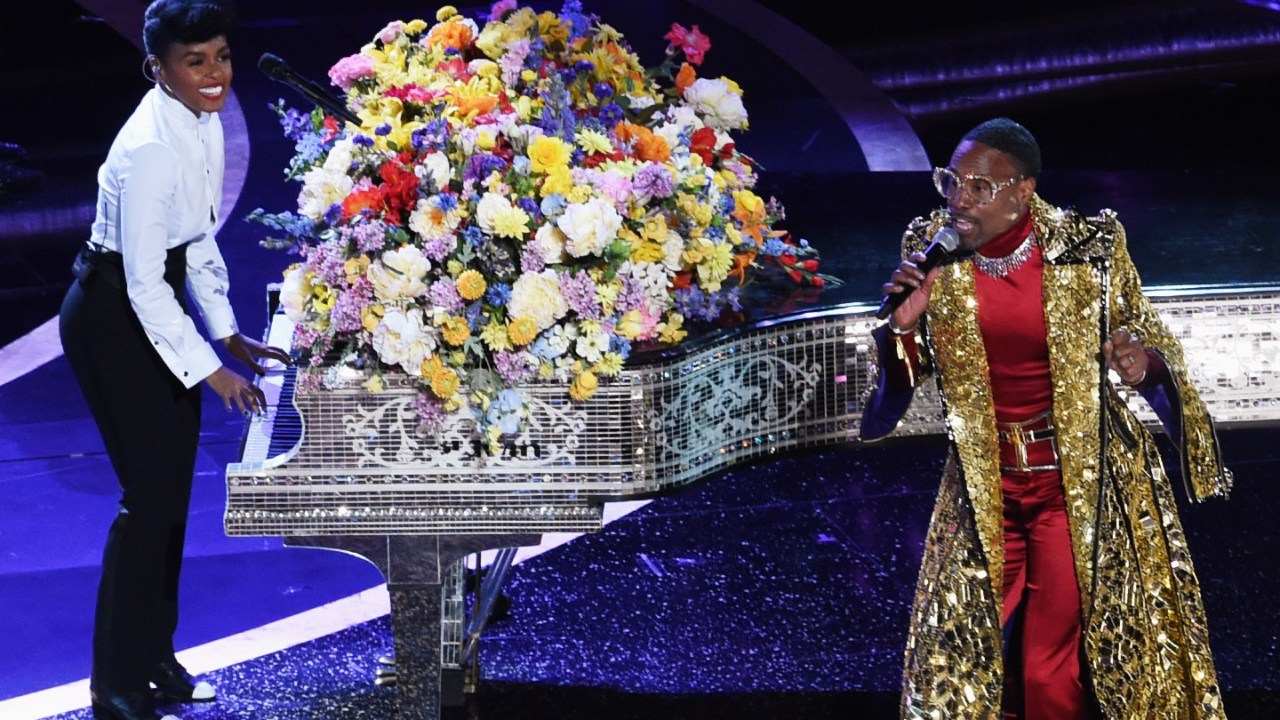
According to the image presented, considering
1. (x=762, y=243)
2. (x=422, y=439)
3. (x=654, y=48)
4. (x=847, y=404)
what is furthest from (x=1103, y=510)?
(x=654, y=48)

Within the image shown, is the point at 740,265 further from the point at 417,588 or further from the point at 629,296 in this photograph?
the point at 417,588

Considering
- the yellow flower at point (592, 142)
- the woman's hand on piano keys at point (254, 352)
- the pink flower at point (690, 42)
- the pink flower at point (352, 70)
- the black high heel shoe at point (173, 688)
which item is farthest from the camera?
the black high heel shoe at point (173, 688)

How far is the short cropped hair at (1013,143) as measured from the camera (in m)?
4.05

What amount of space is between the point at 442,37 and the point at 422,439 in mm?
1310

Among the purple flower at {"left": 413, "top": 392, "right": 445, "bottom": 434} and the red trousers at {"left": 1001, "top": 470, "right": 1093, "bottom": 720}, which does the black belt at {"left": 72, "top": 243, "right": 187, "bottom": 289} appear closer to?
the purple flower at {"left": 413, "top": 392, "right": 445, "bottom": 434}

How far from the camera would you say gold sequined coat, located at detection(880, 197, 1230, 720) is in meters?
4.16

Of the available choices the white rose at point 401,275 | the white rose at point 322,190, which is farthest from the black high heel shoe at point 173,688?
the white rose at point 401,275

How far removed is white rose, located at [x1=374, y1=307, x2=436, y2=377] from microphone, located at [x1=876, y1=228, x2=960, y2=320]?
998mm

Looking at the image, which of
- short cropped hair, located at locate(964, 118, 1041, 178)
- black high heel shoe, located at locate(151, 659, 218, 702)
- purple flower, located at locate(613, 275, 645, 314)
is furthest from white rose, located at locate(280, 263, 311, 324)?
short cropped hair, located at locate(964, 118, 1041, 178)

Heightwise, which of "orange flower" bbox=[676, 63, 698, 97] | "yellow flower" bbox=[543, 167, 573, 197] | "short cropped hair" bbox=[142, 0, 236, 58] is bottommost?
"yellow flower" bbox=[543, 167, 573, 197]

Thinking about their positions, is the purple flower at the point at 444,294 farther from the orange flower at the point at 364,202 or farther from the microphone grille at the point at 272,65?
the microphone grille at the point at 272,65

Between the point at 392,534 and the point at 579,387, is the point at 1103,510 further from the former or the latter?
the point at 392,534

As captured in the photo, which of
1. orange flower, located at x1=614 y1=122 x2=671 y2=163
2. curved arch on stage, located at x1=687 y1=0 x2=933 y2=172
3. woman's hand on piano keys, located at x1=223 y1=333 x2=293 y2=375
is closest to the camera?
woman's hand on piano keys, located at x1=223 y1=333 x2=293 y2=375

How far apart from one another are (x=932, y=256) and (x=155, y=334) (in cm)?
189
